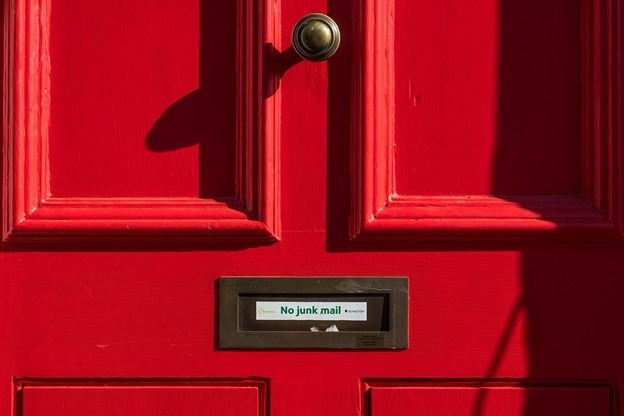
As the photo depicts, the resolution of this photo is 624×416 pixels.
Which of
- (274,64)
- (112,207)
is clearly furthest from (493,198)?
(112,207)

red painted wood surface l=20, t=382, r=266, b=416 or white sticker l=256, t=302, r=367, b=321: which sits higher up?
white sticker l=256, t=302, r=367, b=321

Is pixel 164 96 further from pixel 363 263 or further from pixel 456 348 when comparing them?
pixel 456 348

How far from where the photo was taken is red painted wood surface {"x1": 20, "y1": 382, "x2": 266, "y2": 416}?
1.62 metres

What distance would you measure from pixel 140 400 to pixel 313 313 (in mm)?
381

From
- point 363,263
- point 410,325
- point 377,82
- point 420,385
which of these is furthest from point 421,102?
point 420,385

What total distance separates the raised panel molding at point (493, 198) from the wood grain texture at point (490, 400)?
297 mm

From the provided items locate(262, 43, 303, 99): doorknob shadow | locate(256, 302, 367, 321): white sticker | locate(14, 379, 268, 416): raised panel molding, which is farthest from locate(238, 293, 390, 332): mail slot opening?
locate(262, 43, 303, 99): doorknob shadow

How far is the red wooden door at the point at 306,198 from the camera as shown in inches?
63.6

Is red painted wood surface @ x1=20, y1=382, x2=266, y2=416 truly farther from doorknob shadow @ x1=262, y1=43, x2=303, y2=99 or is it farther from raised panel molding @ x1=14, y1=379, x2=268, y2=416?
doorknob shadow @ x1=262, y1=43, x2=303, y2=99

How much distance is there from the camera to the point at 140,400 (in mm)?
1627

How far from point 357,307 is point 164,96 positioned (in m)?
0.57

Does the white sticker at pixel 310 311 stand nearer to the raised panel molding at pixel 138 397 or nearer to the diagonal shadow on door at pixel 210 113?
the raised panel molding at pixel 138 397

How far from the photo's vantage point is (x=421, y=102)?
1637mm

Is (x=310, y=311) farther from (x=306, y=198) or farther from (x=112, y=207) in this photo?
(x=112, y=207)
